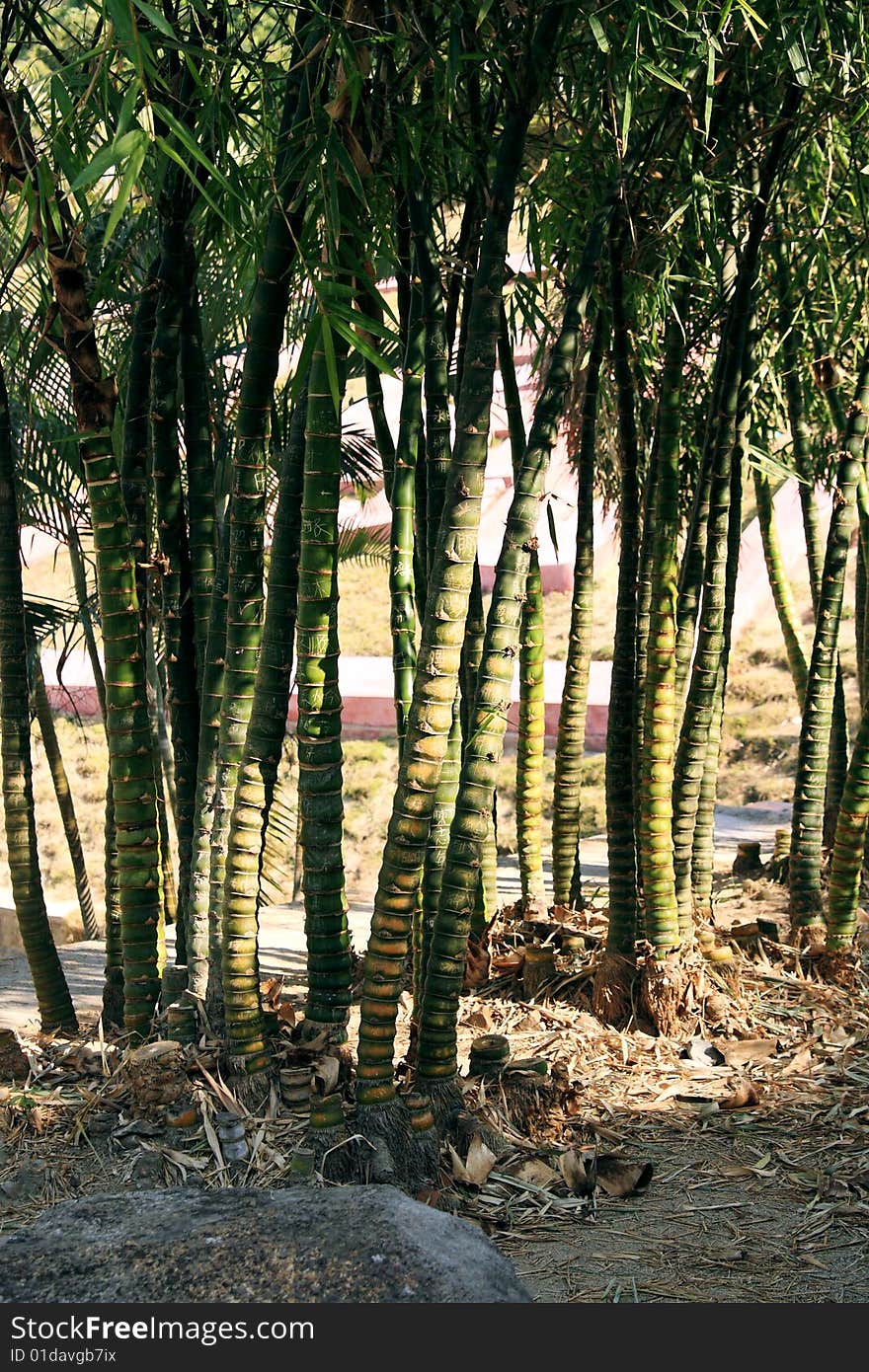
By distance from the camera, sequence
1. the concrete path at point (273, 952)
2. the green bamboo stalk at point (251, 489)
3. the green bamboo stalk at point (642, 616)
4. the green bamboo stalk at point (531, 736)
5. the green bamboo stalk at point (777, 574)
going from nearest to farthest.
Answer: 1. the green bamboo stalk at point (251, 489)
2. the green bamboo stalk at point (642, 616)
3. the green bamboo stalk at point (531, 736)
4. the concrete path at point (273, 952)
5. the green bamboo stalk at point (777, 574)

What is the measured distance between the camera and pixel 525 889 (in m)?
4.52

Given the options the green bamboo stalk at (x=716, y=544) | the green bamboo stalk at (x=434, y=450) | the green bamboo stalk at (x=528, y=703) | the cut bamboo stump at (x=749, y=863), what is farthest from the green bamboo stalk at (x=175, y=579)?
the cut bamboo stump at (x=749, y=863)

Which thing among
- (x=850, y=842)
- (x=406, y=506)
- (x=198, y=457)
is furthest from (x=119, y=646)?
(x=850, y=842)

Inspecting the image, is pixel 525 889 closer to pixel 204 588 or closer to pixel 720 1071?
pixel 720 1071

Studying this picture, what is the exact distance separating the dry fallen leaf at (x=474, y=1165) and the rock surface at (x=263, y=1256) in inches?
31.1

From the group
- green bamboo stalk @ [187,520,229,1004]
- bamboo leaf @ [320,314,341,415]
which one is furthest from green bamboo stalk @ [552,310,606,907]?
bamboo leaf @ [320,314,341,415]

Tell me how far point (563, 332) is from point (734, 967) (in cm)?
226

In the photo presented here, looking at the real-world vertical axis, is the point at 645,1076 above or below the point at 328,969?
below

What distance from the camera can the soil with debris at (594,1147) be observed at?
2.48 metres

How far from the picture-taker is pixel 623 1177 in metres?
2.77

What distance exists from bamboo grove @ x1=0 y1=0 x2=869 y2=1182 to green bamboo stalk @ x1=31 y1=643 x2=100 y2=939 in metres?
2.00

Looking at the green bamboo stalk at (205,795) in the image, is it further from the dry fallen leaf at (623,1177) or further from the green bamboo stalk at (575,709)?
the green bamboo stalk at (575,709)
